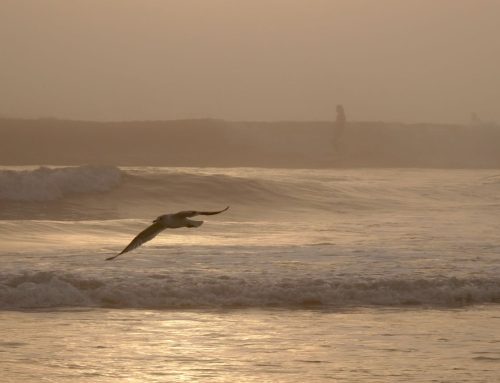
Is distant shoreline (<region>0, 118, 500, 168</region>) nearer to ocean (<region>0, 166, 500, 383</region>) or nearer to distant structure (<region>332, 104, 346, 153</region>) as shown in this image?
distant structure (<region>332, 104, 346, 153</region>)

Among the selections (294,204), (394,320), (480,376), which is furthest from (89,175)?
(480,376)

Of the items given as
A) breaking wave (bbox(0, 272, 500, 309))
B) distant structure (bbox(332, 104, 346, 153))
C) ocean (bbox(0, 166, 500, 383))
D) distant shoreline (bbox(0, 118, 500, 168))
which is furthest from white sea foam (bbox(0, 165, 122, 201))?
distant structure (bbox(332, 104, 346, 153))

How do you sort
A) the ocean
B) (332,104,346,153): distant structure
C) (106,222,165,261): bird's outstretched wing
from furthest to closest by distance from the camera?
1. (332,104,346,153): distant structure
2. the ocean
3. (106,222,165,261): bird's outstretched wing

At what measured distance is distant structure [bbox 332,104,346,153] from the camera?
54.2m

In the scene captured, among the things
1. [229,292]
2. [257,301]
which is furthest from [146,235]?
[229,292]

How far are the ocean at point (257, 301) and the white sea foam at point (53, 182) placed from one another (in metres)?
3.84

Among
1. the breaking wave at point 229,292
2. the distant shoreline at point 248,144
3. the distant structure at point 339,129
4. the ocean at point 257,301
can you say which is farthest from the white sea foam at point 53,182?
the distant structure at point 339,129

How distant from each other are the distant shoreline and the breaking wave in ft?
109

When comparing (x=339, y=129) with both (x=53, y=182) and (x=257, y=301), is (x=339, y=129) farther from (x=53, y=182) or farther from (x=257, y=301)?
(x=257, y=301)

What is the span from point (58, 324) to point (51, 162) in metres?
37.3

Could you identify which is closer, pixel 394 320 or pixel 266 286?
pixel 394 320

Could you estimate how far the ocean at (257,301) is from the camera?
352 inches

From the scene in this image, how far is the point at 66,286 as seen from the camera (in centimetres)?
1223

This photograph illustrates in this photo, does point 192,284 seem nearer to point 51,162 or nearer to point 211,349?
point 211,349
